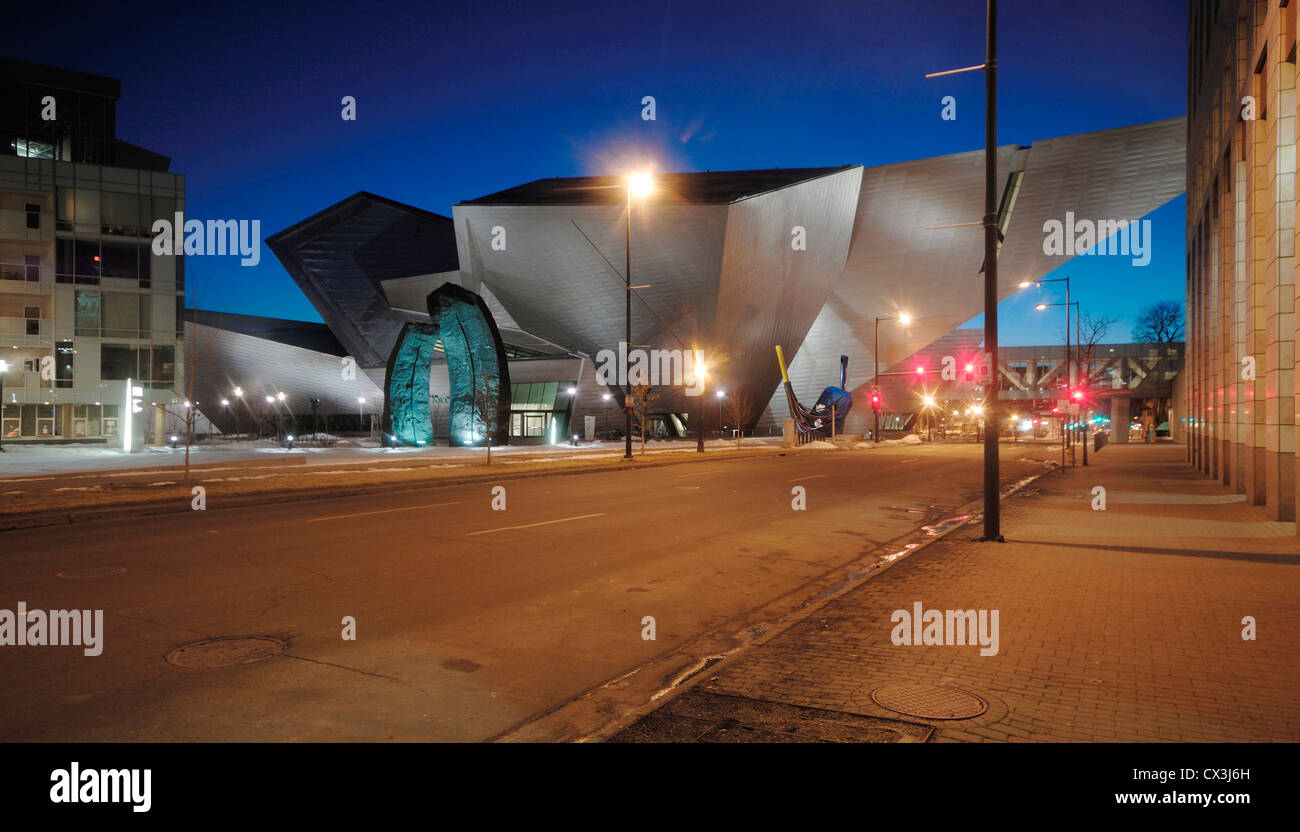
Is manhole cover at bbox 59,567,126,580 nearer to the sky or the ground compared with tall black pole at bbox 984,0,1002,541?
nearer to the ground

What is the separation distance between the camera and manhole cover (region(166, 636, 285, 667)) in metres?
5.36

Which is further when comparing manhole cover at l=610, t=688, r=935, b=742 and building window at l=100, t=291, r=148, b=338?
building window at l=100, t=291, r=148, b=338

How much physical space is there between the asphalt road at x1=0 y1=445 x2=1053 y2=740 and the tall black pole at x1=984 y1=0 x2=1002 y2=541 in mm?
1591

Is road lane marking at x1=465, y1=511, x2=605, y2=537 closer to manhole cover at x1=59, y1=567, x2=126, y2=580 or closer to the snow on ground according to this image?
manhole cover at x1=59, y1=567, x2=126, y2=580

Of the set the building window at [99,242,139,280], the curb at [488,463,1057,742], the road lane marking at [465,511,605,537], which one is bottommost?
the curb at [488,463,1057,742]

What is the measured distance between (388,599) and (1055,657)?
5528 millimetres

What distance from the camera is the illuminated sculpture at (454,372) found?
3841 centimetres

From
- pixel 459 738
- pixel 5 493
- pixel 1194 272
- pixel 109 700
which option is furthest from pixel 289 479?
pixel 1194 272

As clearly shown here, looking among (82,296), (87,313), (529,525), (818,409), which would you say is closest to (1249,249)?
(529,525)

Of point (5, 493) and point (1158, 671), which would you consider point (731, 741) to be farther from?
point (5, 493)

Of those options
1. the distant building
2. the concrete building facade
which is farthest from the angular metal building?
the concrete building facade

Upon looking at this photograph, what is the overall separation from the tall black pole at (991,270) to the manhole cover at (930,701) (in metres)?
6.10

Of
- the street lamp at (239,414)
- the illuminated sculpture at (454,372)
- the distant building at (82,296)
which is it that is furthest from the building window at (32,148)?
the illuminated sculpture at (454,372)
